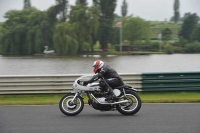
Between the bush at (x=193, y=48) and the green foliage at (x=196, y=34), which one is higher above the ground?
the green foliage at (x=196, y=34)

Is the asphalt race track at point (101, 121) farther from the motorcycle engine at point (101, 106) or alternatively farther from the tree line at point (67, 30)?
the tree line at point (67, 30)

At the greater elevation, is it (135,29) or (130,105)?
(135,29)

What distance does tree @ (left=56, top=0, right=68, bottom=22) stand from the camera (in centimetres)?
2725

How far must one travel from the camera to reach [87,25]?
2683cm

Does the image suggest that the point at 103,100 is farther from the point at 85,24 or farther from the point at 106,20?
the point at 106,20

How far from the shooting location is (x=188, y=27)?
2392 centimetres

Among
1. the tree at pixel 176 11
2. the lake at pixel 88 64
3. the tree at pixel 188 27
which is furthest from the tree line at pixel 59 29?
the tree at pixel 188 27

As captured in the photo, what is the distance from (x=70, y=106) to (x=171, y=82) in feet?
19.2

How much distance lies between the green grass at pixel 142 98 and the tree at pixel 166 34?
44.0 ft

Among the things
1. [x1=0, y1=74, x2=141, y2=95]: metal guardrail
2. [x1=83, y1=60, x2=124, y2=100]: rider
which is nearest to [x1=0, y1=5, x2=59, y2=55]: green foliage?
[x1=0, y1=74, x2=141, y2=95]: metal guardrail

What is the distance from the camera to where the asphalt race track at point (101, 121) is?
7.30m

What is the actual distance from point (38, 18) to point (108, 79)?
17.6m

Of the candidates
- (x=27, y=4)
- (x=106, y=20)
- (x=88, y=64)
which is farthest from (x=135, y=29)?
(x=27, y=4)

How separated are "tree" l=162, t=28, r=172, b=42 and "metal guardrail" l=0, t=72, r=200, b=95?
42.6ft
